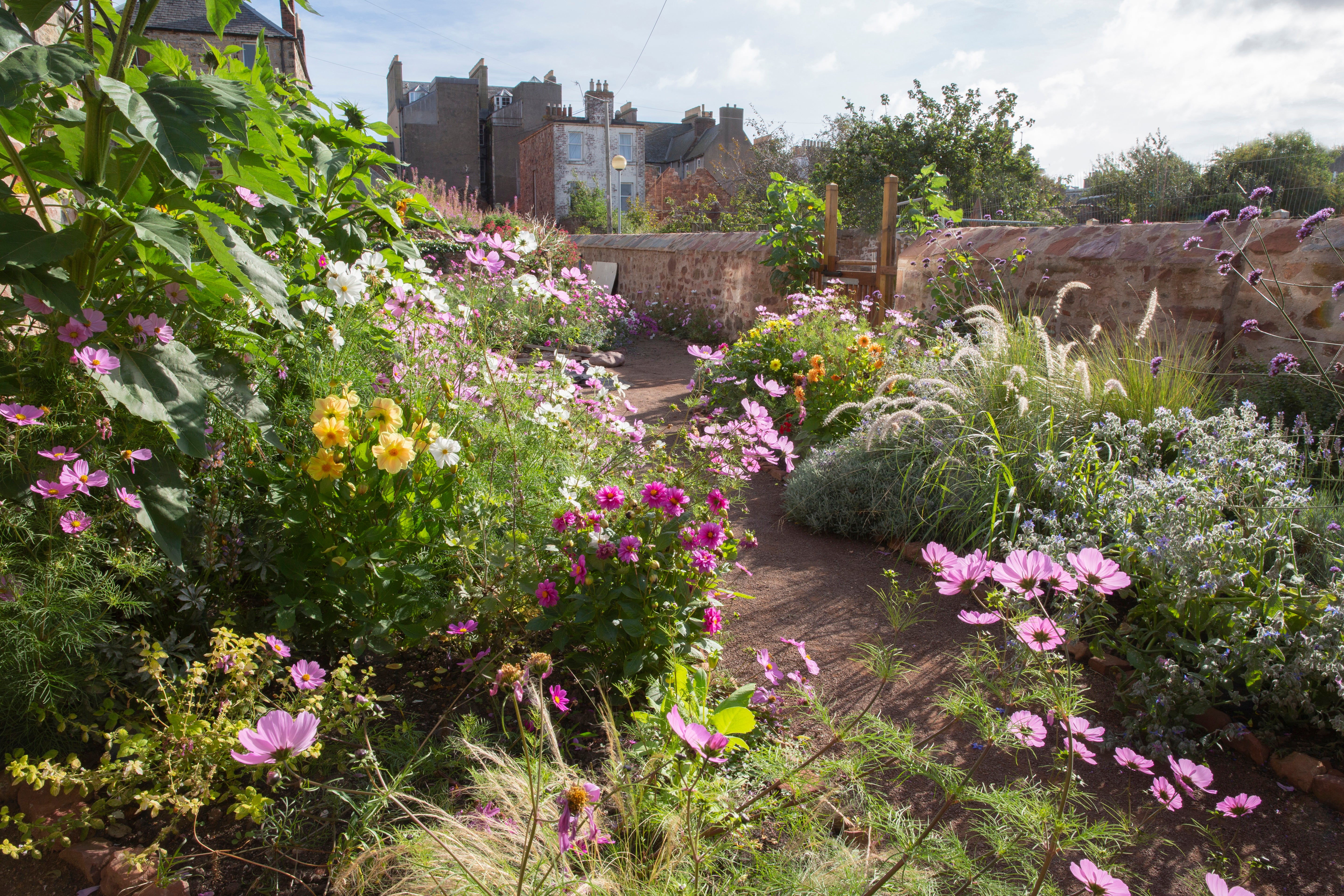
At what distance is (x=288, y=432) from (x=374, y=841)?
42.8 inches

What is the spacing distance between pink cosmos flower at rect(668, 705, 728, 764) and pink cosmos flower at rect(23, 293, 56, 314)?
1.66 metres

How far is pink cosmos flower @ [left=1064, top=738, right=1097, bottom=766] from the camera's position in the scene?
1133 mm

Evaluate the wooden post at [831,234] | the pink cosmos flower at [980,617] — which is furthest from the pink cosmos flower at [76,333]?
the wooden post at [831,234]

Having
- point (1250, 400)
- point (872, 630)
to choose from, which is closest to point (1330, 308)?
point (1250, 400)

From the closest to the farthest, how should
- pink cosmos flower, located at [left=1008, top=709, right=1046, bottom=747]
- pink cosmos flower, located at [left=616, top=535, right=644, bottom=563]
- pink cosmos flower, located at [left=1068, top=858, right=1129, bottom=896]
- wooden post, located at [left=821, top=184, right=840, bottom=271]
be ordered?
1. pink cosmos flower, located at [left=1068, top=858, right=1129, bottom=896]
2. pink cosmos flower, located at [left=1008, top=709, right=1046, bottom=747]
3. pink cosmos flower, located at [left=616, top=535, right=644, bottom=563]
4. wooden post, located at [left=821, top=184, right=840, bottom=271]

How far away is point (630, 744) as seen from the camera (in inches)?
78.5

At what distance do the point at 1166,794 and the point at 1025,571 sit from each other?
722mm

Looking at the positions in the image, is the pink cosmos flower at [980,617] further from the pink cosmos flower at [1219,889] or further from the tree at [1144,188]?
the tree at [1144,188]

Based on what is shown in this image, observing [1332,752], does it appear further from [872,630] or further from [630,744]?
[630,744]

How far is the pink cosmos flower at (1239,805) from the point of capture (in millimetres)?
1589

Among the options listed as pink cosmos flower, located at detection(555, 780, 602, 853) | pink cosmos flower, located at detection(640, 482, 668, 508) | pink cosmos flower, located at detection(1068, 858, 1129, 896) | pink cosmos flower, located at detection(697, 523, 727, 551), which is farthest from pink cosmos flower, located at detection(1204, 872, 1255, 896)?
pink cosmos flower, located at detection(640, 482, 668, 508)

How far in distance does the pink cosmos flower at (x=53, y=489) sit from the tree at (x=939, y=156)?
16.8 metres

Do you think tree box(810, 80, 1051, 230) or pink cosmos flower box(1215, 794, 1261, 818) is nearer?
pink cosmos flower box(1215, 794, 1261, 818)

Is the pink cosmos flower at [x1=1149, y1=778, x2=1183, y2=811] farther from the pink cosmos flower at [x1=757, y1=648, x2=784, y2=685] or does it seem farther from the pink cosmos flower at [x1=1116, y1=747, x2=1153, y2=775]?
the pink cosmos flower at [x1=757, y1=648, x2=784, y2=685]
